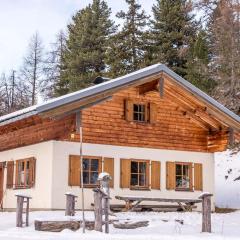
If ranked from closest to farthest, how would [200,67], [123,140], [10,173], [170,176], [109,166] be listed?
[109,166] → [123,140] → [170,176] → [10,173] → [200,67]

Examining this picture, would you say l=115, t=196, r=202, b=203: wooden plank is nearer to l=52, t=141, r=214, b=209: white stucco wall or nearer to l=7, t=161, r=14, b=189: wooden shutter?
l=52, t=141, r=214, b=209: white stucco wall

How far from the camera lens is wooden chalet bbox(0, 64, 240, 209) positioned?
19625 millimetres

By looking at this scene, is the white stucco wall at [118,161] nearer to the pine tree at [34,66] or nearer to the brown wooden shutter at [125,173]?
the brown wooden shutter at [125,173]

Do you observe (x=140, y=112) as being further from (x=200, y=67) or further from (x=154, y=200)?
(x=200, y=67)

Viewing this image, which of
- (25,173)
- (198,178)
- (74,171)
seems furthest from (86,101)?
(198,178)

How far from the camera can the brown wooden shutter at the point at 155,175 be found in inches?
846

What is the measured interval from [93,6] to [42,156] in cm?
2774

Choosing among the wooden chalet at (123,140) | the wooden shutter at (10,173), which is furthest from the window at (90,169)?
the wooden shutter at (10,173)

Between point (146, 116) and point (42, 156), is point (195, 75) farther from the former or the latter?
point (42, 156)

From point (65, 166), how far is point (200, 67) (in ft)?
53.6

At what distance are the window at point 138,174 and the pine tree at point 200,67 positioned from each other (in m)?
13.4

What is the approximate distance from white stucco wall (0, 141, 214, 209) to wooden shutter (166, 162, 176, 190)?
146 mm

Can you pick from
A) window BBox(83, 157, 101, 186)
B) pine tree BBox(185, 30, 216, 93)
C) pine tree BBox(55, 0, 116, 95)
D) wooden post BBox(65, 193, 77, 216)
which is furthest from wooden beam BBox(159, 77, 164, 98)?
pine tree BBox(55, 0, 116, 95)

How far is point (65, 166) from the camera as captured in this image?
19.7 meters
